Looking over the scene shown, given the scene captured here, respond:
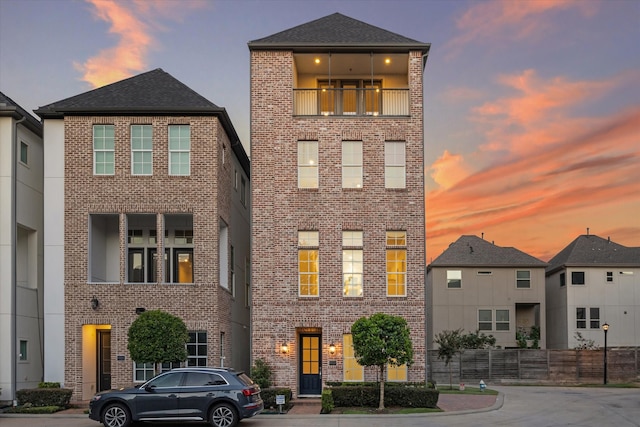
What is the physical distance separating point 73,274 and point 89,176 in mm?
3803

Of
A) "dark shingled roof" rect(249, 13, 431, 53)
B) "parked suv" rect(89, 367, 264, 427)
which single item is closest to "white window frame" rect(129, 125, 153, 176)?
"dark shingled roof" rect(249, 13, 431, 53)

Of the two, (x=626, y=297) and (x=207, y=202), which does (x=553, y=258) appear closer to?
(x=626, y=297)

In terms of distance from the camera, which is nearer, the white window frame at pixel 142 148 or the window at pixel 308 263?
the white window frame at pixel 142 148

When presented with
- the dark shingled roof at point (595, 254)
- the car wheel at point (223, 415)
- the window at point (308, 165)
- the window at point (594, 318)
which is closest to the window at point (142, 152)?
the window at point (308, 165)

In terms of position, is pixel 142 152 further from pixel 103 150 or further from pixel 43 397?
pixel 43 397

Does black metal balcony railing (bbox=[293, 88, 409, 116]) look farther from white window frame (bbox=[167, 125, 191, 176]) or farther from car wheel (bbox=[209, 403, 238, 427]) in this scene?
car wheel (bbox=[209, 403, 238, 427])

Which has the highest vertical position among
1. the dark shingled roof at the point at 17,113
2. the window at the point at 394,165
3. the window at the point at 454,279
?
the dark shingled roof at the point at 17,113

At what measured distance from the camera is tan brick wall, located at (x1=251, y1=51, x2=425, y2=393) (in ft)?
90.3

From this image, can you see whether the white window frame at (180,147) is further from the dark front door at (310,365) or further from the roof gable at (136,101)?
the dark front door at (310,365)

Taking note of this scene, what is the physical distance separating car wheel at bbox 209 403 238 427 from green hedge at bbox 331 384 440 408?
5.53 m

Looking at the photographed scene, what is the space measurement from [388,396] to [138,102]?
48.0ft

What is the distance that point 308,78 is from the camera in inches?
1208

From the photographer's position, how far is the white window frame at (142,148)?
1089 inches

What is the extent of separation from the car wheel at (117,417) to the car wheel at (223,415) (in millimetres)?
2307
